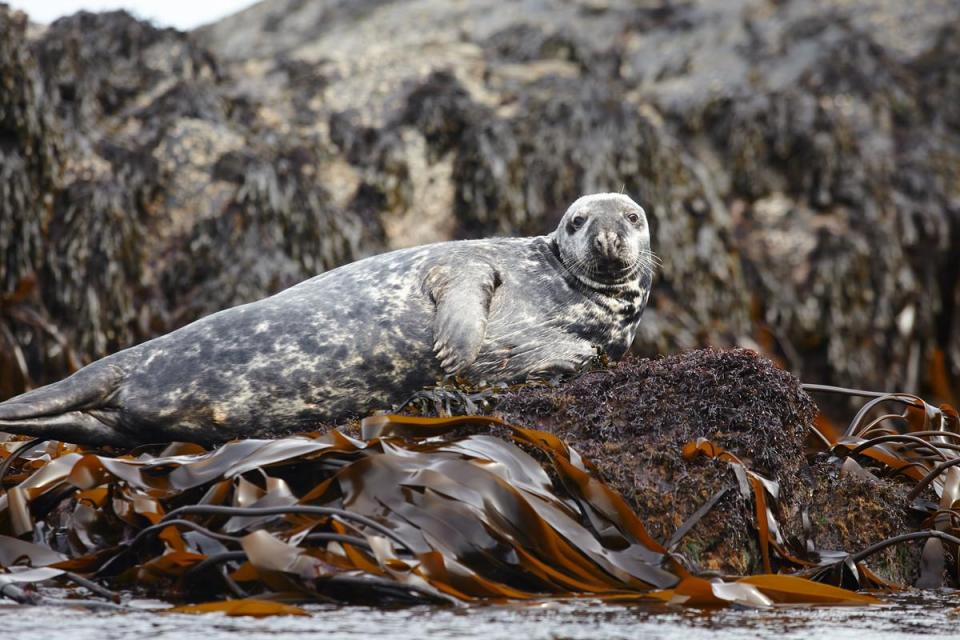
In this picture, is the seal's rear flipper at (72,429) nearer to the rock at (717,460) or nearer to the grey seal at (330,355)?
the grey seal at (330,355)

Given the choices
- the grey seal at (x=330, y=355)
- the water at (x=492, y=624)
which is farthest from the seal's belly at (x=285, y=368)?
the water at (x=492, y=624)

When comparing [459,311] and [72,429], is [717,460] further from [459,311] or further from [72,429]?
[72,429]

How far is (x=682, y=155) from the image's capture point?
9.05 metres

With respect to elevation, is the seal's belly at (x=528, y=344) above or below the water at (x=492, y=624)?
above

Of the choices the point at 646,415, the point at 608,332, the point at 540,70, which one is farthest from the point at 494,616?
the point at 540,70

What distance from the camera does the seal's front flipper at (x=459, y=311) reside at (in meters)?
3.81

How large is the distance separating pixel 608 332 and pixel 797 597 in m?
1.86

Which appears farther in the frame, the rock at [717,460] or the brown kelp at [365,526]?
the rock at [717,460]

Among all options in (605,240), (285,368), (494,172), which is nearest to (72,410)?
(285,368)

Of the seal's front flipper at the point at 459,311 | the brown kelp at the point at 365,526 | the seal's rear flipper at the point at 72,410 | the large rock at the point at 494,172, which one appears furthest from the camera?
the large rock at the point at 494,172

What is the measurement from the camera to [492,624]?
207cm

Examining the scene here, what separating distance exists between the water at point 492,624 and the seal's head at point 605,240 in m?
1.93

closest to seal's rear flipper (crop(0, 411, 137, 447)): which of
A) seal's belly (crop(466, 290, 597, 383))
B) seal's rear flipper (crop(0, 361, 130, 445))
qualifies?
seal's rear flipper (crop(0, 361, 130, 445))

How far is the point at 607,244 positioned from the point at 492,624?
2.19 meters
